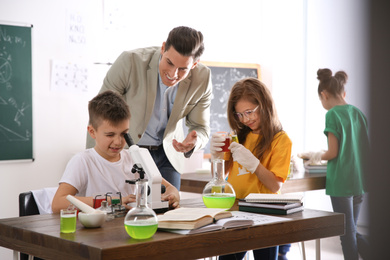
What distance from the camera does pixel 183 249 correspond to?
1284mm

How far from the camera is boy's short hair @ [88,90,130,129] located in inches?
76.1

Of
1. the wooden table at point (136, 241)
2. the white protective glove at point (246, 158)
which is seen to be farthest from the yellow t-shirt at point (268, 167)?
the wooden table at point (136, 241)

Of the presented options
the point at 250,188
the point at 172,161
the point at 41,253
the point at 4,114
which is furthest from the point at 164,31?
the point at 41,253

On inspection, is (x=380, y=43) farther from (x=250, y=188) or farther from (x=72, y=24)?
(x=72, y=24)

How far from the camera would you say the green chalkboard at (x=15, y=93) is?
11.7 ft

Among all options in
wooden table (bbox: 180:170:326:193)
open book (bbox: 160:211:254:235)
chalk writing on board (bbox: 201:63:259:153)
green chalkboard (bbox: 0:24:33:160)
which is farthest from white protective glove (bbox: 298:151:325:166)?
open book (bbox: 160:211:254:235)

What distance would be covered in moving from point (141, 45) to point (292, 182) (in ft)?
6.36

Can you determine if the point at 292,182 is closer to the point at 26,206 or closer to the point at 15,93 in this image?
the point at 26,206

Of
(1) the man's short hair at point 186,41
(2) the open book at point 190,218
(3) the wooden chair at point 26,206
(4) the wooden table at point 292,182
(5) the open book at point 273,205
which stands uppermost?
(1) the man's short hair at point 186,41

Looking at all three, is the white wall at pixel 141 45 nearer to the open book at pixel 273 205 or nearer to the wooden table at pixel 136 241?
the open book at pixel 273 205

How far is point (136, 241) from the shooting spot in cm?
121

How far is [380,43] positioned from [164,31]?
4334 mm

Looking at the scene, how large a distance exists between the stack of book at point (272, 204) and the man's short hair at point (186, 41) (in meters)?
0.74

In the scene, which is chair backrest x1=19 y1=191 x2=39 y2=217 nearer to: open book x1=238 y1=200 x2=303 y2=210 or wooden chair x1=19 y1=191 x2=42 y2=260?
wooden chair x1=19 y1=191 x2=42 y2=260
